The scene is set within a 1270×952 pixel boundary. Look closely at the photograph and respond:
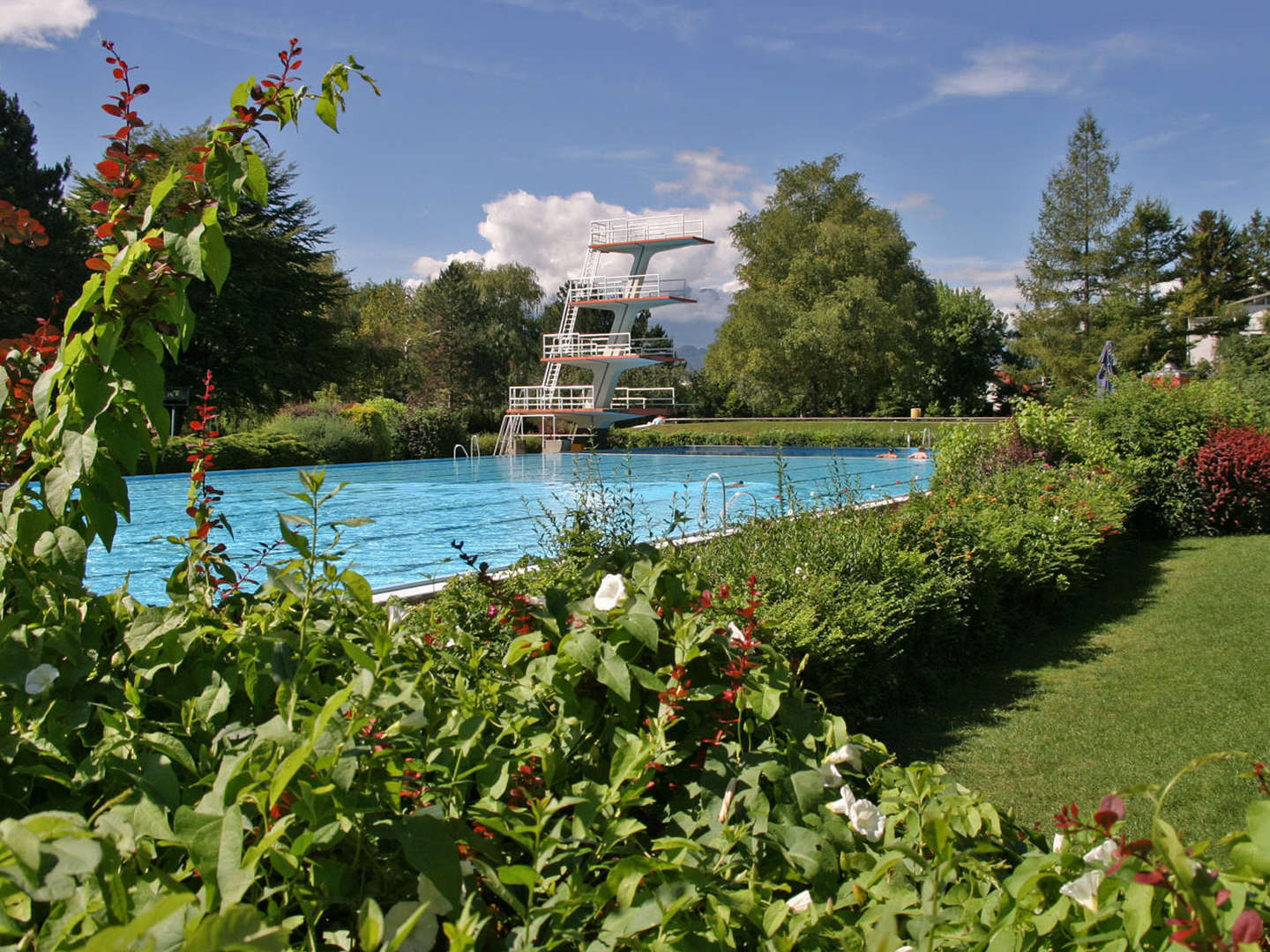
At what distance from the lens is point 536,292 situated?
5153 cm

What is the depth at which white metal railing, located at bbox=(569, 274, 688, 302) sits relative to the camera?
103 feet

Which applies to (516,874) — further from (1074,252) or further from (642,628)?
(1074,252)

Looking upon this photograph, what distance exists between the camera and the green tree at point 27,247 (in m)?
22.5

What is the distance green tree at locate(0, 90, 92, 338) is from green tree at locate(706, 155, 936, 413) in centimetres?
2462

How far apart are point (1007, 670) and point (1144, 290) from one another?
36321 mm

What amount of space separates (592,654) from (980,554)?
502 centimetres

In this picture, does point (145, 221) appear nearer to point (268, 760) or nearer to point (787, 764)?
point (268, 760)

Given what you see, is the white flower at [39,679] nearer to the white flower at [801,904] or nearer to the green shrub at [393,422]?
the white flower at [801,904]

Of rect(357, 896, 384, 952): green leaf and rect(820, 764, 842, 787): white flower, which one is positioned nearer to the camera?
rect(357, 896, 384, 952): green leaf

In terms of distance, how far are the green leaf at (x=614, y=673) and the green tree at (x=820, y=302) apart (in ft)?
116

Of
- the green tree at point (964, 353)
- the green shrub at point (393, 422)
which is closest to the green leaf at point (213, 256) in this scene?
the green shrub at point (393, 422)

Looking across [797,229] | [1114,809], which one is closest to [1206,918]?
[1114,809]

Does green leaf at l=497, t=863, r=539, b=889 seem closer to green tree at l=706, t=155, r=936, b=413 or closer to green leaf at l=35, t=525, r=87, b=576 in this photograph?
green leaf at l=35, t=525, r=87, b=576

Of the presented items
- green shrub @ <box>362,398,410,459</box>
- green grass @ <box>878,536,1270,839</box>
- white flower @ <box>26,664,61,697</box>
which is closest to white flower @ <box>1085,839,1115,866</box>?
white flower @ <box>26,664,61,697</box>
